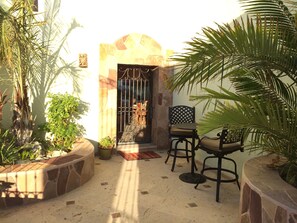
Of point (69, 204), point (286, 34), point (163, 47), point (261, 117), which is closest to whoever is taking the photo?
point (261, 117)

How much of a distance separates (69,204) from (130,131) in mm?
2883

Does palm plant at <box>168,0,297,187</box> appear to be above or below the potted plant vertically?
above

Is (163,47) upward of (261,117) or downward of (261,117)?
upward

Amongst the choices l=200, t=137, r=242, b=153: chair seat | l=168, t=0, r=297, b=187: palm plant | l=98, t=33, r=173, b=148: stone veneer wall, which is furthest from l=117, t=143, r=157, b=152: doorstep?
l=168, t=0, r=297, b=187: palm plant

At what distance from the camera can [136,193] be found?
12.3 feet

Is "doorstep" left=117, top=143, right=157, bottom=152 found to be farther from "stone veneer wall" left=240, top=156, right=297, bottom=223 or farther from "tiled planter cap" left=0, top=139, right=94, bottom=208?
"stone veneer wall" left=240, top=156, right=297, bottom=223

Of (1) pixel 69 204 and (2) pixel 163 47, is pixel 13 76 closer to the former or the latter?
(1) pixel 69 204

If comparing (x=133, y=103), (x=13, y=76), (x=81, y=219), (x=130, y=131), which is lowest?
(x=81, y=219)

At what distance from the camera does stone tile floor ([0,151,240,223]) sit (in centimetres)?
305

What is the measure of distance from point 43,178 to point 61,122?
1.42m

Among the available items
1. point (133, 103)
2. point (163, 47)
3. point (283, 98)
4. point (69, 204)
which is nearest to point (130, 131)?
point (133, 103)

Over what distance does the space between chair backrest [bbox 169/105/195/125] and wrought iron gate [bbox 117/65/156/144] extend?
1.20 meters

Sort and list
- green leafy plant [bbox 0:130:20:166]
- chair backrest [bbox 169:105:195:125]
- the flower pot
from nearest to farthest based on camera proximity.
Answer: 1. green leafy plant [bbox 0:130:20:166]
2. chair backrest [bbox 169:105:195:125]
3. the flower pot

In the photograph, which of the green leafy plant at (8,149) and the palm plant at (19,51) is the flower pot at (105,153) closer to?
the palm plant at (19,51)
